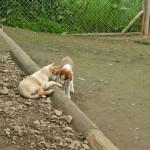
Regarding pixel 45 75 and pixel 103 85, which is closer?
pixel 45 75

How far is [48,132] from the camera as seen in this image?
182 inches

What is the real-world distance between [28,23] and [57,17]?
658 mm

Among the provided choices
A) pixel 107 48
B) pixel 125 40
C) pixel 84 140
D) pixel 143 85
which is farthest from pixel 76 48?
pixel 84 140

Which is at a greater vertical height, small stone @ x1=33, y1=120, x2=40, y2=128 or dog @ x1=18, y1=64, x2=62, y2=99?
dog @ x1=18, y1=64, x2=62, y2=99

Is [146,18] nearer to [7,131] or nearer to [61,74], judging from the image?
[61,74]

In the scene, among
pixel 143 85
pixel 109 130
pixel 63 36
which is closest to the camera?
pixel 109 130

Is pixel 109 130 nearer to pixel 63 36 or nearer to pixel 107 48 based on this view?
pixel 107 48

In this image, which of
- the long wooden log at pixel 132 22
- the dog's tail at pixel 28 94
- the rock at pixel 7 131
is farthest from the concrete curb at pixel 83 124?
the long wooden log at pixel 132 22

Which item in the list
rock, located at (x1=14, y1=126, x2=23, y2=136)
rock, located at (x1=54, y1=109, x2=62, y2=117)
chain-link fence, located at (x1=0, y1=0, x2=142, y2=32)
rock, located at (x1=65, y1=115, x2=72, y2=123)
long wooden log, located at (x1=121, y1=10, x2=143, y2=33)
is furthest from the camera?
long wooden log, located at (x1=121, y1=10, x2=143, y2=33)

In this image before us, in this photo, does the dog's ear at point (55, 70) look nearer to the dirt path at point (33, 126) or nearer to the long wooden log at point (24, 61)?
the dirt path at point (33, 126)

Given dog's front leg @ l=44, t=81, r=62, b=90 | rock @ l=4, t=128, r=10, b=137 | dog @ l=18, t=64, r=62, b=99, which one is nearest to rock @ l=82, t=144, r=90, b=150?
rock @ l=4, t=128, r=10, b=137

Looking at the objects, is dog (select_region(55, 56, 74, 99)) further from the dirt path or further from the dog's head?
the dirt path

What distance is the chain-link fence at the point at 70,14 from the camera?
10.6 meters

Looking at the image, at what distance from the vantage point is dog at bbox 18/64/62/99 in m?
5.44
